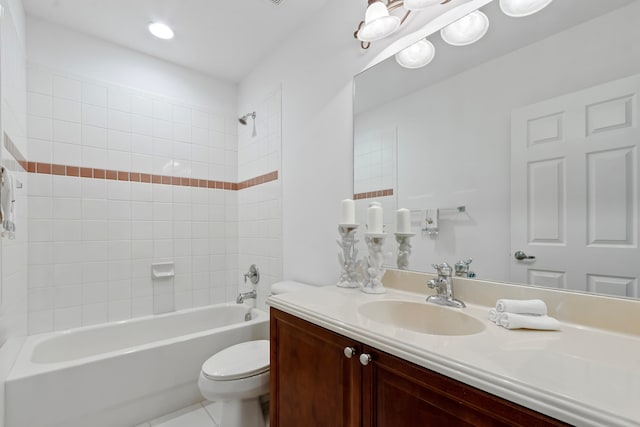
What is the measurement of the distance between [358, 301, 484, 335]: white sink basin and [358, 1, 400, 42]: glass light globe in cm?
122

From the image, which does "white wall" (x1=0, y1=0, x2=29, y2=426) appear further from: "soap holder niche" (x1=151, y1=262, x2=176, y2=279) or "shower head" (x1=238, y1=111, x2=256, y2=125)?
"shower head" (x1=238, y1=111, x2=256, y2=125)

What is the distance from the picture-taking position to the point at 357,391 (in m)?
0.86

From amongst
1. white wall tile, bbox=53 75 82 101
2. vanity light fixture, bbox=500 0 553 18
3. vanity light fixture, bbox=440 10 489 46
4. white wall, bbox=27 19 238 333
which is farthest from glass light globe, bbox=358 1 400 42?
white wall tile, bbox=53 75 82 101

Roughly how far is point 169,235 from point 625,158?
271 cm

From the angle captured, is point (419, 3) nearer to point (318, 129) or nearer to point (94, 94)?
point (318, 129)

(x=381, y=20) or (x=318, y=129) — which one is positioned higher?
(x=381, y=20)

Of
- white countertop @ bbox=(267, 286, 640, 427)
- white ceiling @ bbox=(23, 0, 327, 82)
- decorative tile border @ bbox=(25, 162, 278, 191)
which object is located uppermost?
white ceiling @ bbox=(23, 0, 327, 82)

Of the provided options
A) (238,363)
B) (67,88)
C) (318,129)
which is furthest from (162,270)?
(318,129)

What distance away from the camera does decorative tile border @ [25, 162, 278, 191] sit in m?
1.99

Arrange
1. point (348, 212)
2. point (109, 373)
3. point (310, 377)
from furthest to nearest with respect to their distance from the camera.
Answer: point (109, 373)
point (348, 212)
point (310, 377)

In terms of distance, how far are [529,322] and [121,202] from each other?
8.53ft

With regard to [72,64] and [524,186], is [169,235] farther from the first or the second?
[524,186]

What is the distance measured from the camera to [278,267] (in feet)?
7.36

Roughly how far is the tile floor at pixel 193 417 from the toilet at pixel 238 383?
0.78ft
